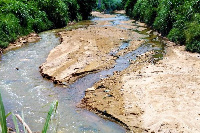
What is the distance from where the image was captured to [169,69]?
666cm

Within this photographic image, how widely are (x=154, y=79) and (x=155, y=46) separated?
3.96 metres

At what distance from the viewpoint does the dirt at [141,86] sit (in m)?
4.27

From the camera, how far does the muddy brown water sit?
4.22 m

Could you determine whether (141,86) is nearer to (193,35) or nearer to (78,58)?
(78,58)

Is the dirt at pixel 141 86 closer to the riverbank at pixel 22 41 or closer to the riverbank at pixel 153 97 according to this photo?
the riverbank at pixel 153 97

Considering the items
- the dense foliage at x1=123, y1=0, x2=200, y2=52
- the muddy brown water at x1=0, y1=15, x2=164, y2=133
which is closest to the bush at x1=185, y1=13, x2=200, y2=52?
the dense foliage at x1=123, y1=0, x2=200, y2=52

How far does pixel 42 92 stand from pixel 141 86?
2.38 m

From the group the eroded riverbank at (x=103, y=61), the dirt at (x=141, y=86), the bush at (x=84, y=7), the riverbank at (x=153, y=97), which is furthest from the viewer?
the bush at (x=84, y=7)

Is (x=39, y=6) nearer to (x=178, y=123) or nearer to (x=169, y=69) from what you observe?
(x=169, y=69)

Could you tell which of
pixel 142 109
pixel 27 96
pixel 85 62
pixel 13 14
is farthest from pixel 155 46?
pixel 13 14

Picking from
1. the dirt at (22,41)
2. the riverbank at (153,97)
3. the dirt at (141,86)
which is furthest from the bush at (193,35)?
the dirt at (22,41)

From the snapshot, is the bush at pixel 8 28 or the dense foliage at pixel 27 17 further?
the dense foliage at pixel 27 17

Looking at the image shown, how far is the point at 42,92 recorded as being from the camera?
5.50 m

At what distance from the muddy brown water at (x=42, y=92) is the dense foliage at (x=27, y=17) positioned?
164 cm
